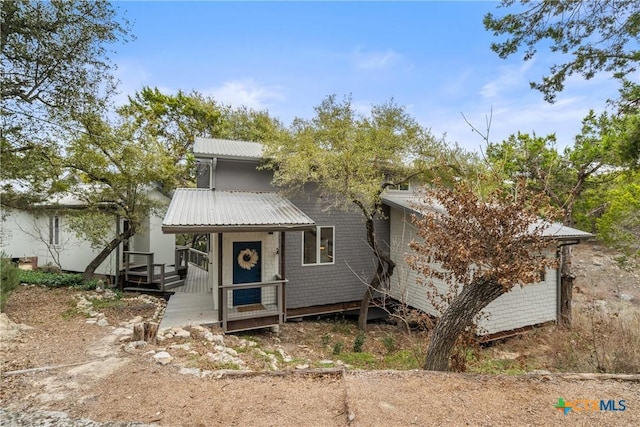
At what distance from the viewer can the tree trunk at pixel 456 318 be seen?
4.41m

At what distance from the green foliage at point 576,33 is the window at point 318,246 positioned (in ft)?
21.5

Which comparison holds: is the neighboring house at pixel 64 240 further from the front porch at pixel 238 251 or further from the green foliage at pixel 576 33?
the green foliage at pixel 576 33

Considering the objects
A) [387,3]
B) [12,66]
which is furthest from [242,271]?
[387,3]

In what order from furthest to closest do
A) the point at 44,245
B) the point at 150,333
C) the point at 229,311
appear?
the point at 44,245 < the point at 229,311 < the point at 150,333

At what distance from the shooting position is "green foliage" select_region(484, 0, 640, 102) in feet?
Result: 21.2

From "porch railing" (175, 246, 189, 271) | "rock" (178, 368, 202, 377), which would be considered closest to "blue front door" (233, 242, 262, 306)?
"rock" (178, 368, 202, 377)

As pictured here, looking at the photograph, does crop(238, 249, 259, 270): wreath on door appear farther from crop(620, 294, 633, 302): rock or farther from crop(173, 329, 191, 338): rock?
crop(620, 294, 633, 302): rock

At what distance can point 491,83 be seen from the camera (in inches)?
376

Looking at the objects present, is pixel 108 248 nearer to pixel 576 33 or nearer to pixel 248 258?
pixel 248 258

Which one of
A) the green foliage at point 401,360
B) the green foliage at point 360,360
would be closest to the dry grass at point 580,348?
the green foliage at point 401,360

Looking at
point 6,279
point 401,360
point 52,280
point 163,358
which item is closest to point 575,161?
point 401,360

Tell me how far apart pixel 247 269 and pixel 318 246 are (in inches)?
93.2

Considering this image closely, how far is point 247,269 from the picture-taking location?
28.7 feet

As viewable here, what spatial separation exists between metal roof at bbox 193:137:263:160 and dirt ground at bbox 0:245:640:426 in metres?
5.21
